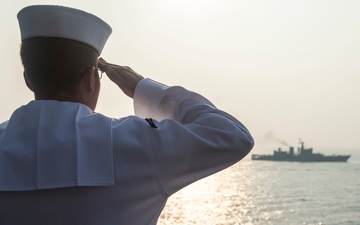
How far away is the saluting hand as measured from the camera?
43.1 inches

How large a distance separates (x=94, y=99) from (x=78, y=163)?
0.17 meters

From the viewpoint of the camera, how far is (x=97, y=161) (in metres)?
0.87

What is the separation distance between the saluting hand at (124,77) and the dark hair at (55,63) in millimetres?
140

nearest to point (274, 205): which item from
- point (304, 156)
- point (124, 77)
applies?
point (124, 77)

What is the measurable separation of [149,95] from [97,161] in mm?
277

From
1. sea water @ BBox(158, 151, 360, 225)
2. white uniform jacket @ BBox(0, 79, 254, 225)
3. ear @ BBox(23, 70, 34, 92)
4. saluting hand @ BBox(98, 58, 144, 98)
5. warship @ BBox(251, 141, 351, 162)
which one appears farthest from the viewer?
warship @ BBox(251, 141, 351, 162)

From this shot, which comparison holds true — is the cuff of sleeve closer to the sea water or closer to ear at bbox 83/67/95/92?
ear at bbox 83/67/95/92

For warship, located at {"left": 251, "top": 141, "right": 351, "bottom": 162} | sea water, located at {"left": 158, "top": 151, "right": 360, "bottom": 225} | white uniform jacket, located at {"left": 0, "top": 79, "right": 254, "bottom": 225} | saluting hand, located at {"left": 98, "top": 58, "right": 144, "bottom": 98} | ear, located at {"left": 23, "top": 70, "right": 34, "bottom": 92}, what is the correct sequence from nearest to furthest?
1. white uniform jacket, located at {"left": 0, "top": 79, "right": 254, "bottom": 225}
2. ear, located at {"left": 23, "top": 70, "right": 34, "bottom": 92}
3. saluting hand, located at {"left": 98, "top": 58, "right": 144, "bottom": 98}
4. sea water, located at {"left": 158, "top": 151, "right": 360, "bottom": 225}
5. warship, located at {"left": 251, "top": 141, "right": 351, "bottom": 162}

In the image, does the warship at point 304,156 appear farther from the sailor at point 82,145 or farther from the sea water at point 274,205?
the sailor at point 82,145

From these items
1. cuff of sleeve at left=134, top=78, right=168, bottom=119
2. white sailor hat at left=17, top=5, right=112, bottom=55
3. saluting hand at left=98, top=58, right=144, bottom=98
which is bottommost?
cuff of sleeve at left=134, top=78, right=168, bottom=119

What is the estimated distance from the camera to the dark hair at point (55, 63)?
92cm

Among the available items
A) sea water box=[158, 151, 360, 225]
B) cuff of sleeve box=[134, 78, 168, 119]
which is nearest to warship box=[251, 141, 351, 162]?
sea water box=[158, 151, 360, 225]

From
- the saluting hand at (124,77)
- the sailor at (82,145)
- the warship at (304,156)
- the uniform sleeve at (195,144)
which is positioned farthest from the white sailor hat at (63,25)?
the warship at (304,156)

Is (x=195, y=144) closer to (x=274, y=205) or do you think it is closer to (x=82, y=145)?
(x=82, y=145)
